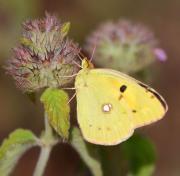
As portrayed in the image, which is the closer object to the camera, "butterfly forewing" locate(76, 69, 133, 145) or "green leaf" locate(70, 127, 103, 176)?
"butterfly forewing" locate(76, 69, 133, 145)

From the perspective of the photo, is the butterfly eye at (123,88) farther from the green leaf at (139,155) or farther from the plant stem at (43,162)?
the green leaf at (139,155)

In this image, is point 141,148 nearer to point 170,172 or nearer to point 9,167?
point 9,167

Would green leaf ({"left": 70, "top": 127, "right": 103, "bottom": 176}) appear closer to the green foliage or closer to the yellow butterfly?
the yellow butterfly

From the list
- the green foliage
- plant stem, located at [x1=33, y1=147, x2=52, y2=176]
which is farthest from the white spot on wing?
the green foliage

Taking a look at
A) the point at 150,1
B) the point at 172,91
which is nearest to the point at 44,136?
the point at 172,91

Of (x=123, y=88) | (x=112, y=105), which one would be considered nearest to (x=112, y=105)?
(x=112, y=105)

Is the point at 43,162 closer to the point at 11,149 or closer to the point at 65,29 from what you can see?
the point at 11,149

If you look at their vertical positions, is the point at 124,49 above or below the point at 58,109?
below
